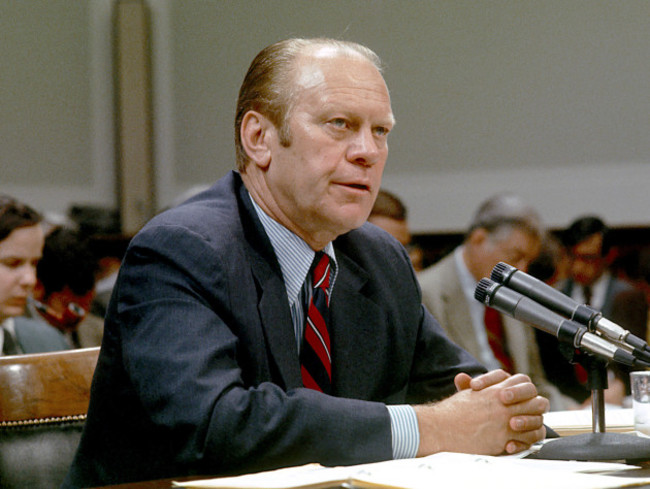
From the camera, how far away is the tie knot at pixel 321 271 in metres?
1.68

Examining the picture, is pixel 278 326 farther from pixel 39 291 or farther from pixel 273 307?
pixel 39 291

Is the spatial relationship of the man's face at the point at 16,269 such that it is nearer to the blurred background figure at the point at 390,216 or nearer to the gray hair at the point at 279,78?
the blurred background figure at the point at 390,216

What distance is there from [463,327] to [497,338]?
20cm

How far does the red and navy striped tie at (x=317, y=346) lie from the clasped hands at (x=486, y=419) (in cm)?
26

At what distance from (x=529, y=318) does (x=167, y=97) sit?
564 centimetres

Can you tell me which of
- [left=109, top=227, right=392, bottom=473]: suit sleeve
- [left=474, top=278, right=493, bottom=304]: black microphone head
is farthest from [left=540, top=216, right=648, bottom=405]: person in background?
[left=109, top=227, right=392, bottom=473]: suit sleeve

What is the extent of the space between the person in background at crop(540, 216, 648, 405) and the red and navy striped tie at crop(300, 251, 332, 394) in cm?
258

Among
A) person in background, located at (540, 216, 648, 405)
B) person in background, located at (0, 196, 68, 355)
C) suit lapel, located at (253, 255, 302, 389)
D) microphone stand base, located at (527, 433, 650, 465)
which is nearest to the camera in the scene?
microphone stand base, located at (527, 433, 650, 465)

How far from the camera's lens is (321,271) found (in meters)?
1.70

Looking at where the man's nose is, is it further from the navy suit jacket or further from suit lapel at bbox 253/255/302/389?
suit lapel at bbox 253/255/302/389

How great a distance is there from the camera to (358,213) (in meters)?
1.64

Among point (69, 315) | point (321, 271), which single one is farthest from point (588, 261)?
point (321, 271)

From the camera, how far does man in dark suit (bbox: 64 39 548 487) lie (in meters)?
1.28

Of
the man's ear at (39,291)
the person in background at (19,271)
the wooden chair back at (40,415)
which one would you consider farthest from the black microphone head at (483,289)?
the man's ear at (39,291)
